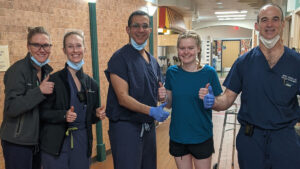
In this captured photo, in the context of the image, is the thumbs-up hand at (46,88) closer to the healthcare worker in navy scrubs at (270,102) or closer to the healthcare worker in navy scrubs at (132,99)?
the healthcare worker in navy scrubs at (132,99)

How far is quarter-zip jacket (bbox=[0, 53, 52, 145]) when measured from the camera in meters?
1.61

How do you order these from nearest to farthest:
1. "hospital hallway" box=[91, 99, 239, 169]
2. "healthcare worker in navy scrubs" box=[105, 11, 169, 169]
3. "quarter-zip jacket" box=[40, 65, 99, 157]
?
"quarter-zip jacket" box=[40, 65, 99, 157]
"healthcare worker in navy scrubs" box=[105, 11, 169, 169]
"hospital hallway" box=[91, 99, 239, 169]

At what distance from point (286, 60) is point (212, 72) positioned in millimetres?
482

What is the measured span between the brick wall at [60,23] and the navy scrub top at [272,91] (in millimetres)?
1540

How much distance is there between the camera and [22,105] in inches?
63.1

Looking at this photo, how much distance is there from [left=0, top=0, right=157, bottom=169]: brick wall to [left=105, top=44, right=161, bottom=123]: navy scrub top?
663 millimetres

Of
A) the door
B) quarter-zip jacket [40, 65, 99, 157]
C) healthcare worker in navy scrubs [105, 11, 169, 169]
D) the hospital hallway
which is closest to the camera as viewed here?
quarter-zip jacket [40, 65, 99, 157]

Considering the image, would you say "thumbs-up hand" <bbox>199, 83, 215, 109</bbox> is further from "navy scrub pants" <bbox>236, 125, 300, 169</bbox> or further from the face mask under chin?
the face mask under chin

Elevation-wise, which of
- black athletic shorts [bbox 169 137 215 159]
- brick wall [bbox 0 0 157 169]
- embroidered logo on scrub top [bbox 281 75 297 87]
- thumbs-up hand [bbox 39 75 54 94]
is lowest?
black athletic shorts [bbox 169 137 215 159]

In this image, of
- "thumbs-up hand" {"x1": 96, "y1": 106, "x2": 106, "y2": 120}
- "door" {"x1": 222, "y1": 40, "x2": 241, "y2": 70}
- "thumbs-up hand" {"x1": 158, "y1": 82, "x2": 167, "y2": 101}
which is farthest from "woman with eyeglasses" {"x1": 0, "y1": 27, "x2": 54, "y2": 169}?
"door" {"x1": 222, "y1": 40, "x2": 241, "y2": 70}

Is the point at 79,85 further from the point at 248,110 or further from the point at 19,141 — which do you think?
the point at 248,110

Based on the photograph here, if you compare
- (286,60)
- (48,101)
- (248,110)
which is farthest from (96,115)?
(286,60)

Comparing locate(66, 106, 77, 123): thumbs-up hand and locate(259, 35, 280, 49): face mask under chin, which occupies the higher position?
locate(259, 35, 280, 49): face mask under chin

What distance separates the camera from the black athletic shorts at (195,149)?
1.79 m
